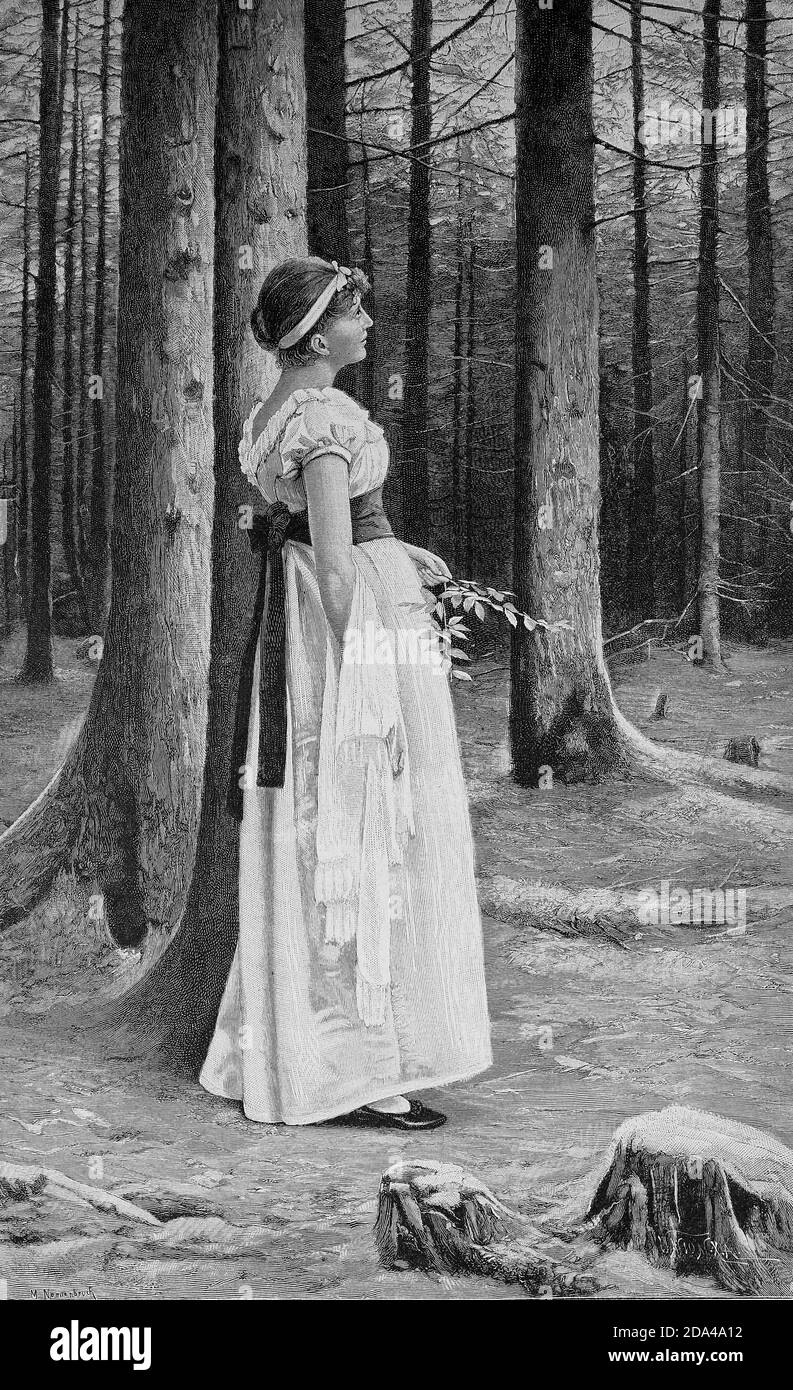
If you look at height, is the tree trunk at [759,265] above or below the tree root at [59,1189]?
above

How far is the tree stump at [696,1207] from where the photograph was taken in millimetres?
3490

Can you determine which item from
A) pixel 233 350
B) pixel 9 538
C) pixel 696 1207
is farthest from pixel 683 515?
pixel 9 538

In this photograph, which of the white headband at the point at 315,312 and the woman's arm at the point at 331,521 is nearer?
the woman's arm at the point at 331,521

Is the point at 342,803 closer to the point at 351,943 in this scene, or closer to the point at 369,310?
the point at 351,943

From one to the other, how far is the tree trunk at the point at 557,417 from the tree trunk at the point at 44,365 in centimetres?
131

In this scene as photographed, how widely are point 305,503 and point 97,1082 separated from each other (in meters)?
1.67

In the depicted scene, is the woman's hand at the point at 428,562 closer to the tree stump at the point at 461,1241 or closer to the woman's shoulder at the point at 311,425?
the woman's shoulder at the point at 311,425

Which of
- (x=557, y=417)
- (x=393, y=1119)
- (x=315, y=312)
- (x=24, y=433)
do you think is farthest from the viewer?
(x=24, y=433)

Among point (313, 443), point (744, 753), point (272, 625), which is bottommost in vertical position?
point (744, 753)

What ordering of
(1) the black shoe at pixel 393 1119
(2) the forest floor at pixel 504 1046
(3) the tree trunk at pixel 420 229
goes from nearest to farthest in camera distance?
(2) the forest floor at pixel 504 1046 → (1) the black shoe at pixel 393 1119 → (3) the tree trunk at pixel 420 229

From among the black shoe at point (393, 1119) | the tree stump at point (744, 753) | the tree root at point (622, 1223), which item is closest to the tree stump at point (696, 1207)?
the tree root at point (622, 1223)

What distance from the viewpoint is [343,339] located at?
3594 mm

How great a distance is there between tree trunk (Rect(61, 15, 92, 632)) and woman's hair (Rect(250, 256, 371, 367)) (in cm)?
70

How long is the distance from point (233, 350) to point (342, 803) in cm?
126
